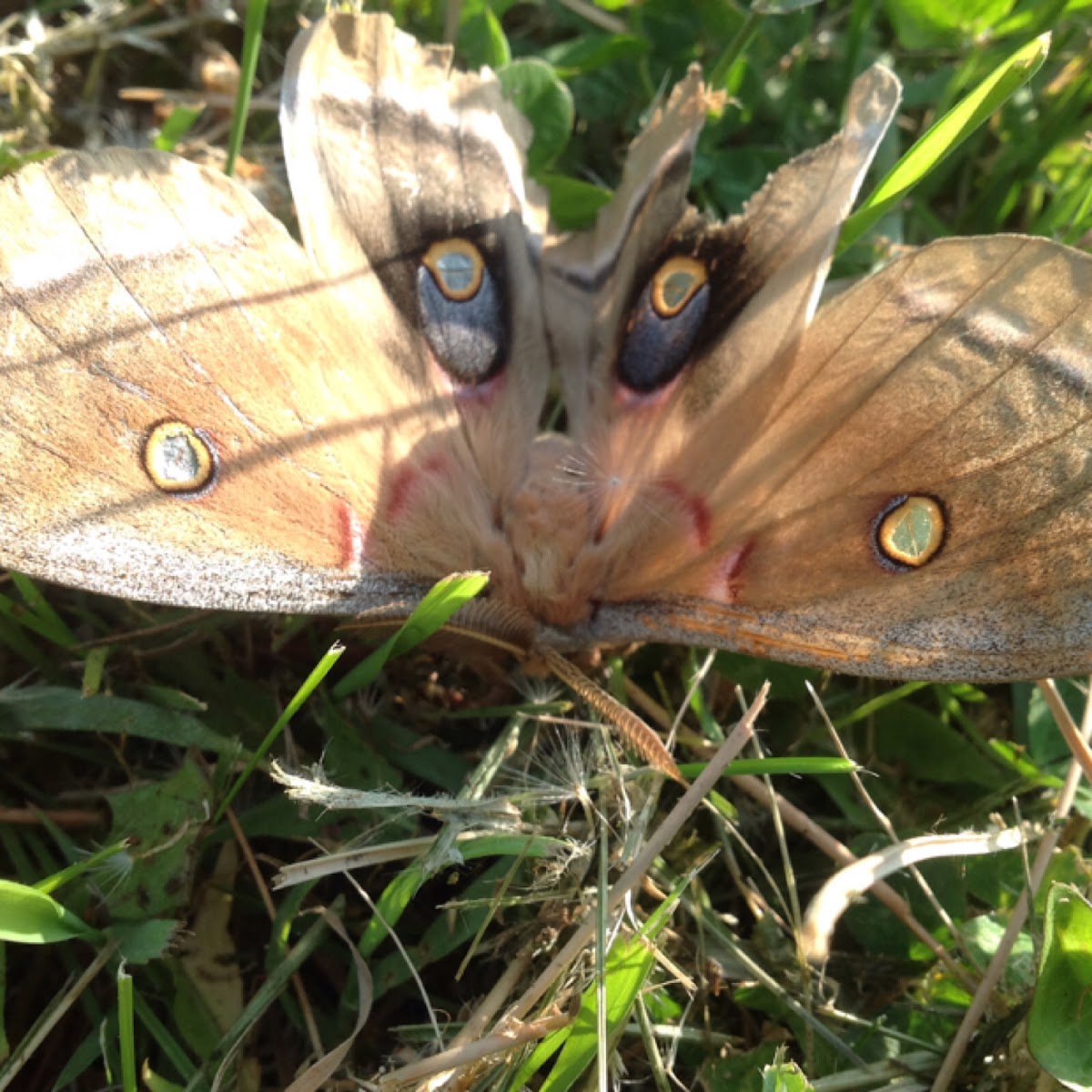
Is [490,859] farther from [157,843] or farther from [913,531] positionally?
[913,531]

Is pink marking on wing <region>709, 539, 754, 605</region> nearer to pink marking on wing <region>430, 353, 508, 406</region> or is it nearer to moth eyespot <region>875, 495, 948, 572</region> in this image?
moth eyespot <region>875, 495, 948, 572</region>

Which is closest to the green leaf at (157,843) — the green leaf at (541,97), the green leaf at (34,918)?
the green leaf at (34,918)

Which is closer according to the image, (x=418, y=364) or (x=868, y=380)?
(x=868, y=380)

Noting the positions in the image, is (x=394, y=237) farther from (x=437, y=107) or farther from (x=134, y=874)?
(x=134, y=874)

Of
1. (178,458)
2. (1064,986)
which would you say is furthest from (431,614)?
(1064,986)

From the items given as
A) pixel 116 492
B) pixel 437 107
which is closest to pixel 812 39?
pixel 437 107

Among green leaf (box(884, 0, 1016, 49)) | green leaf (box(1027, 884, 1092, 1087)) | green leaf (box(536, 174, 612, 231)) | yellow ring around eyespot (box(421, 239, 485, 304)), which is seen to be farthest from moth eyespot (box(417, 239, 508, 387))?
green leaf (box(1027, 884, 1092, 1087))

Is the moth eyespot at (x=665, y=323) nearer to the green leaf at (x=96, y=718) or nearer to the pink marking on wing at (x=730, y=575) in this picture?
the pink marking on wing at (x=730, y=575)
